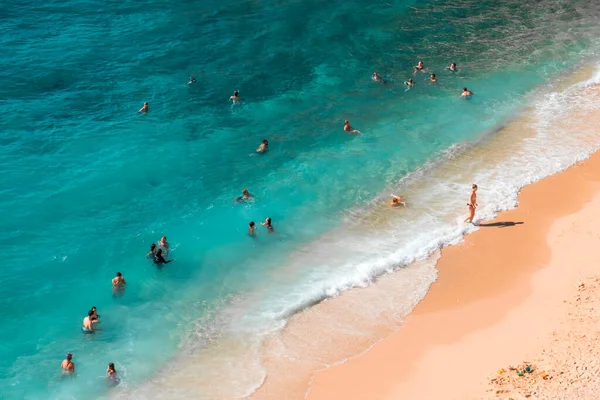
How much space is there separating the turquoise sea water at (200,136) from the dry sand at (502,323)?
3885 millimetres

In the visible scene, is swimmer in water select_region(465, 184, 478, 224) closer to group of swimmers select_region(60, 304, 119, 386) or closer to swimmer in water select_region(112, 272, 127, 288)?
swimmer in water select_region(112, 272, 127, 288)

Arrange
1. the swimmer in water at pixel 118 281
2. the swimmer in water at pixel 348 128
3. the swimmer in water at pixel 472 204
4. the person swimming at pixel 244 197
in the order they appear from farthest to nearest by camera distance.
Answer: the swimmer in water at pixel 348 128 < the person swimming at pixel 244 197 < the swimmer in water at pixel 472 204 < the swimmer in water at pixel 118 281

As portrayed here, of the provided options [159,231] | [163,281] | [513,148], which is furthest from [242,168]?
[513,148]

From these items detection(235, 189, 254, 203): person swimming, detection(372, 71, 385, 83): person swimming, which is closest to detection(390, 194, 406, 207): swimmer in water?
detection(235, 189, 254, 203): person swimming

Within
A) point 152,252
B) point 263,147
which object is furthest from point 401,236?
point 152,252

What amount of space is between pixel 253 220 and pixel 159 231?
4.09 m

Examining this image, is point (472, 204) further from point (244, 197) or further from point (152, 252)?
point (152, 252)

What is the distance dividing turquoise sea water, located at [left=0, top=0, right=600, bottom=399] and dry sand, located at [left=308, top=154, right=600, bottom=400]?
3885 mm

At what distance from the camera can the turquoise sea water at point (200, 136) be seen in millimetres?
23500

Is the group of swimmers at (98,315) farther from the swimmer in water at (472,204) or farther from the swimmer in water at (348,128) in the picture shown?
the swimmer in water at (472,204)

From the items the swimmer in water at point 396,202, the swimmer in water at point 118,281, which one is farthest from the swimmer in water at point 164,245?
the swimmer in water at point 396,202

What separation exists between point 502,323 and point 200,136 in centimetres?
1872

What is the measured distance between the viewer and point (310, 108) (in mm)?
36625

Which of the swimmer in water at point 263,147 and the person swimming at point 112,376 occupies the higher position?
the swimmer in water at point 263,147
